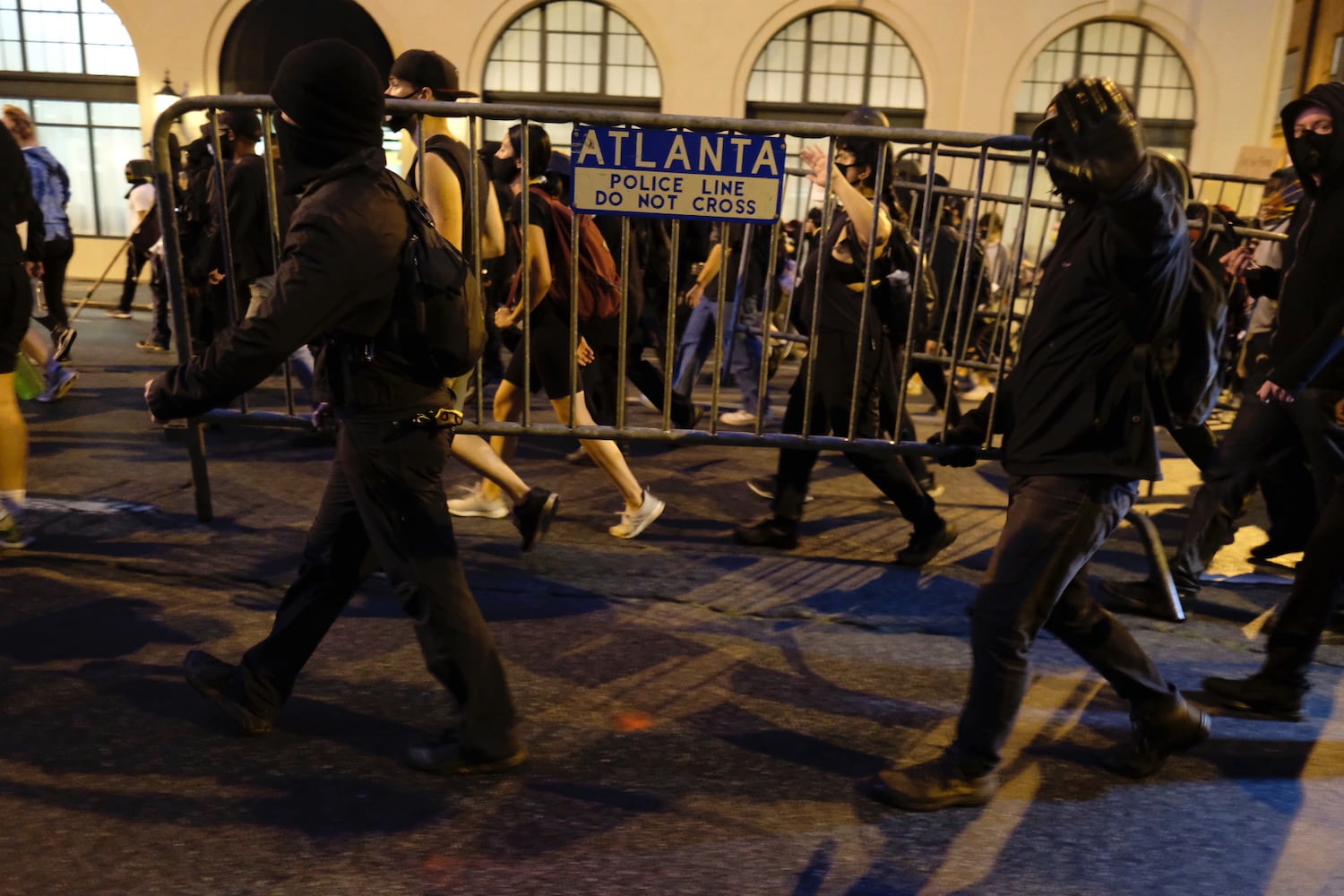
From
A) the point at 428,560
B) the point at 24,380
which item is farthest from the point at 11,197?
the point at 428,560

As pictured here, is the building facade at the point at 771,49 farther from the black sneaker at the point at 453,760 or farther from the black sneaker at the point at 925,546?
the black sneaker at the point at 453,760

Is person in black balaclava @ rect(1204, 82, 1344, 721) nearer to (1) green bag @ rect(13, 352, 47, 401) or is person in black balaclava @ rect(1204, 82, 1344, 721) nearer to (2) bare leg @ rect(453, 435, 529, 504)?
(2) bare leg @ rect(453, 435, 529, 504)

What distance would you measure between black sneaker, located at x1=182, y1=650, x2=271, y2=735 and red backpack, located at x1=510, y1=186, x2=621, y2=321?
232cm

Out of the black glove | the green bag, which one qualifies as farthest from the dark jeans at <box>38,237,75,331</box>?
the black glove

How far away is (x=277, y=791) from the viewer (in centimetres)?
304

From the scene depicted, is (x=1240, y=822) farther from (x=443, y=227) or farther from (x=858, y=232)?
(x=443, y=227)

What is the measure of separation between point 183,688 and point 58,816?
2.54 feet

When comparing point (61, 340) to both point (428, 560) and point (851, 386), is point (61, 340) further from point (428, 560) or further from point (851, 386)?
point (428, 560)

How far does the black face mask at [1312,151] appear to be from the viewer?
12.8ft

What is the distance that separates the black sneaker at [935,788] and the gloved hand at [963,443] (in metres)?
1.00

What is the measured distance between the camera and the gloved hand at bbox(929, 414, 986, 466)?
11.5ft

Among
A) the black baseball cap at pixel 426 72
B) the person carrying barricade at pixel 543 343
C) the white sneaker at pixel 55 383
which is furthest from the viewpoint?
the white sneaker at pixel 55 383

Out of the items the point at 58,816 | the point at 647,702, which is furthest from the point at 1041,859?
the point at 58,816

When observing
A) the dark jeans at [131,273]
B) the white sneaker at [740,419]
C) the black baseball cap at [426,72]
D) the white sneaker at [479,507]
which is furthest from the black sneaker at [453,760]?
the dark jeans at [131,273]
